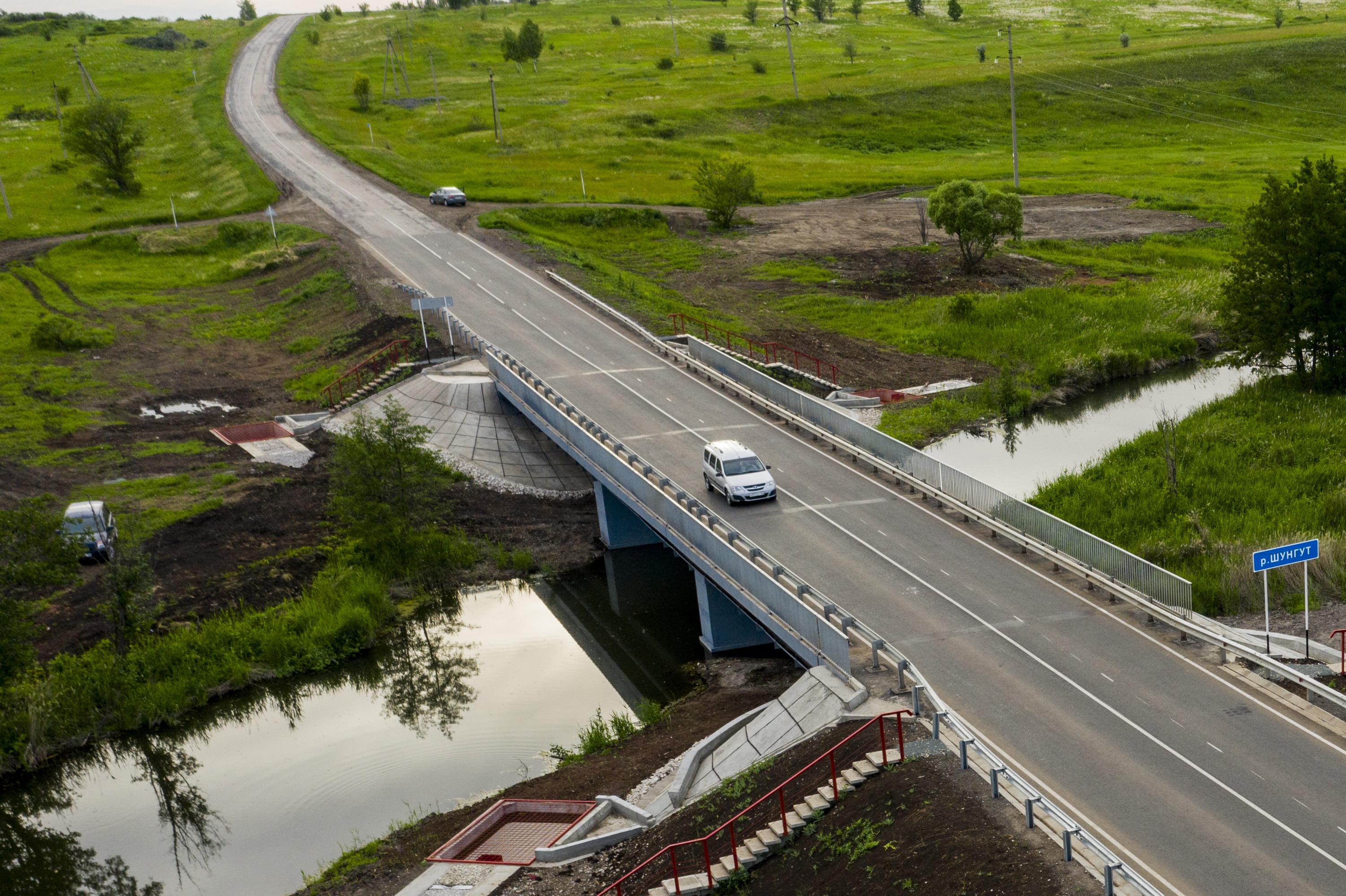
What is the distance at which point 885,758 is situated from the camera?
2200cm

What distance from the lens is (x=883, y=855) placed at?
19.5 m

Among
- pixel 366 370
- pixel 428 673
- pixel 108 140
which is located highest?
pixel 108 140

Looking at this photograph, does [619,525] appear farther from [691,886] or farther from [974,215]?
[974,215]

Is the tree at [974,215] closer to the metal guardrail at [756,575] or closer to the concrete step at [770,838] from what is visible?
the metal guardrail at [756,575]

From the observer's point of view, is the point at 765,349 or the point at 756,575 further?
the point at 765,349

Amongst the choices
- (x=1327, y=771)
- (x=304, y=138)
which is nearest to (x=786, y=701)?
(x=1327, y=771)

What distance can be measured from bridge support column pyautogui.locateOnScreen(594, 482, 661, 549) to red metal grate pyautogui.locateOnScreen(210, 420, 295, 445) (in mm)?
15845

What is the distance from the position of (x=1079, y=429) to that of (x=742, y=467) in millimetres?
20426

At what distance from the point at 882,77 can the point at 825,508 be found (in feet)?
352

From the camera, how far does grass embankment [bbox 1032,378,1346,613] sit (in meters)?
30.9

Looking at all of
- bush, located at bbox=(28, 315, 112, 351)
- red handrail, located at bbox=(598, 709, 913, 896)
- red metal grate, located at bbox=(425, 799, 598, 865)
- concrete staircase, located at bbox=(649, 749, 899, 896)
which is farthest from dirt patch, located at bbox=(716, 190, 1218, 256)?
concrete staircase, located at bbox=(649, 749, 899, 896)

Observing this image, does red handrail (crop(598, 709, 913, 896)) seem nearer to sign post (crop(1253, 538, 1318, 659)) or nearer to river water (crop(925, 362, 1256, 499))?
sign post (crop(1253, 538, 1318, 659))

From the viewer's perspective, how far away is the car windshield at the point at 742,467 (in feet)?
121

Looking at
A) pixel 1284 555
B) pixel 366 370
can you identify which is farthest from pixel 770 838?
pixel 366 370
